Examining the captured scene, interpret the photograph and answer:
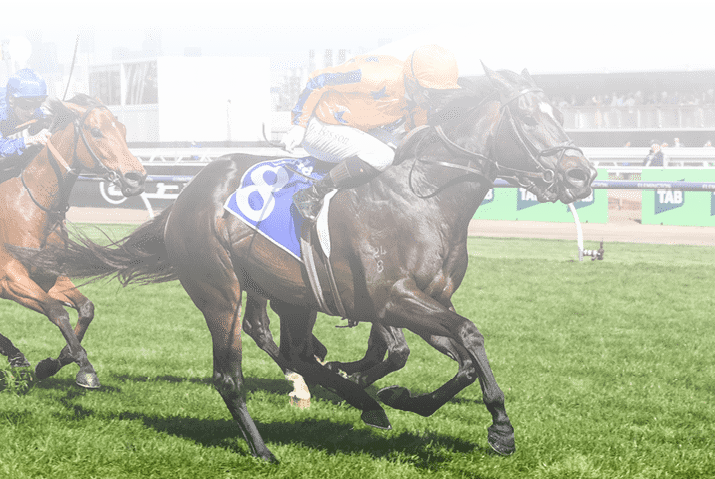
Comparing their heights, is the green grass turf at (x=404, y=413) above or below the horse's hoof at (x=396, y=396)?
below

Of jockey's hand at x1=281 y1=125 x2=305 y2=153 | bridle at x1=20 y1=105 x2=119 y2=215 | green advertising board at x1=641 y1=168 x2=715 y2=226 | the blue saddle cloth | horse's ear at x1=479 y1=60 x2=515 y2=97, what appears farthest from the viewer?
green advertising board at x1=641 y1=168 x2=715 y2=226

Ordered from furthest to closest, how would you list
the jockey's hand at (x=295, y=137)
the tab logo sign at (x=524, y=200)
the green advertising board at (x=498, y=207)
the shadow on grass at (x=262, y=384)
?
1. the green advertising board at (x=498, y=207)
2. the tab logo sign at (x=524, y=200)
3. the shadow on grass at (x=262, y=384)
4. the jockey's hand at (x=295, y=137)

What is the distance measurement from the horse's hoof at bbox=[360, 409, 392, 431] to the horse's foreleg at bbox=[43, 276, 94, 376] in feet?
6.65

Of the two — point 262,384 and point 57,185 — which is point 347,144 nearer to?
point 262,384

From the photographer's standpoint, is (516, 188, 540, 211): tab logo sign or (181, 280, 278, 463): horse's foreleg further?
(516, 188, 540, 211): tab logo sign

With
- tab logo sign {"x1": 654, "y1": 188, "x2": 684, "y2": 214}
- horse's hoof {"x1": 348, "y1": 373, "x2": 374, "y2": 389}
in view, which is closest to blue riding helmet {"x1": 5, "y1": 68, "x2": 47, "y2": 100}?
horse's hoof {"x1": 348, "y1": 373, "x2": 374, "y2": 389}

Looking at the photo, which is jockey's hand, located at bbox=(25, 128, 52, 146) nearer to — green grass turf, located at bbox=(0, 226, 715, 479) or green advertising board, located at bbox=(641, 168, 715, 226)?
green grass turf, located at bbox=(0, 226, 715, 479)

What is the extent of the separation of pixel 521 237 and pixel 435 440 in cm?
1057

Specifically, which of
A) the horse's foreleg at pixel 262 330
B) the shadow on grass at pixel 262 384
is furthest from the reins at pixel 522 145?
the shadow on grass at pixel 262 384

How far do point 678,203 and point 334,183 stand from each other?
13248 millimetres

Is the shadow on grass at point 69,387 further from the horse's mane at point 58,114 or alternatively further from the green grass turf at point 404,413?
the horse's mane at point 58,114

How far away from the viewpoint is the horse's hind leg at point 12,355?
544 centimetres

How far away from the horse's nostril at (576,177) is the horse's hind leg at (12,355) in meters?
3.81

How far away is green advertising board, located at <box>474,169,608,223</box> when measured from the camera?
52.7ft
